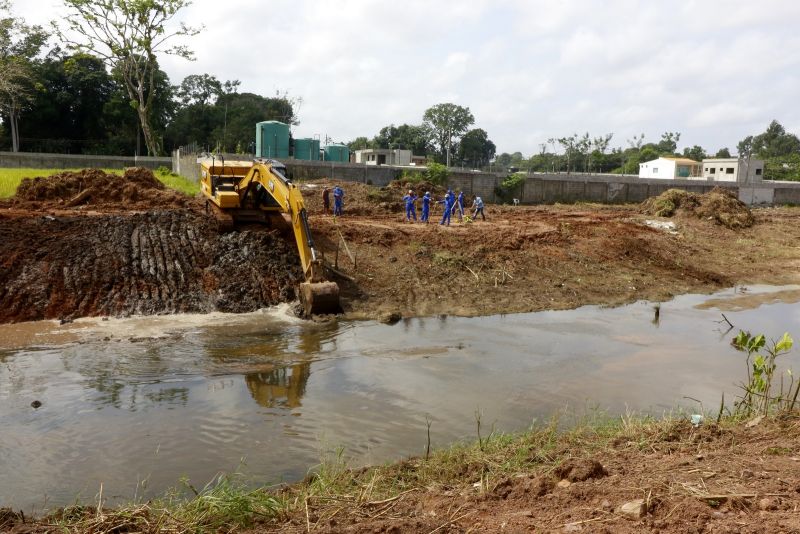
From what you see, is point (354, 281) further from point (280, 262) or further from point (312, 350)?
point (312, 350)

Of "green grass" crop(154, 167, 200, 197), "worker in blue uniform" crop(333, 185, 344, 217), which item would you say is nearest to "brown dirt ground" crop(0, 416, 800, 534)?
"worker in blue uniform" crop(333, 185, 344, 217)

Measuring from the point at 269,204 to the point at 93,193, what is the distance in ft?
28.1

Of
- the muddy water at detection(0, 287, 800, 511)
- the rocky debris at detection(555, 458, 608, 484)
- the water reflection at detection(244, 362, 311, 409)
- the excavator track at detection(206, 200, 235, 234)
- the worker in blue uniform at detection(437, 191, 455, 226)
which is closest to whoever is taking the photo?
the rocky debris at detection(555, 458, 608, 484)

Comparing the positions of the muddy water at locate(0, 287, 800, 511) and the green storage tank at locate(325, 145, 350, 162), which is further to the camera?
the green storage tank at locate(325, 145, 350, 162)

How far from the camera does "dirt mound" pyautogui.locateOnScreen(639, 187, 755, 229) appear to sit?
93.5ft

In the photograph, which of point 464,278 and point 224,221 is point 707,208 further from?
point 224,221

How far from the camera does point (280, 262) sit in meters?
14.8

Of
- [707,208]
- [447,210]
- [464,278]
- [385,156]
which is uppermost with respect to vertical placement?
[385,156]

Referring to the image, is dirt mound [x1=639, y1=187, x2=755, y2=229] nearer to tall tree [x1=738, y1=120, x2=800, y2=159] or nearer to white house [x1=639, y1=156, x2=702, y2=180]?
white house [x1=639, y1=156, x2=702, y2=180]

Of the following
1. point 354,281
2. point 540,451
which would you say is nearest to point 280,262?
point 354,281

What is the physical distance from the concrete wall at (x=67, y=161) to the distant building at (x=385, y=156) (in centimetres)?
2340

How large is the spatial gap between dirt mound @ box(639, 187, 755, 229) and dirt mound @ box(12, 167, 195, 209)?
74.3ft

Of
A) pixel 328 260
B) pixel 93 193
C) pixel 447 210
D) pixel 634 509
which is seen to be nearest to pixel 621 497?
pixel 634 509

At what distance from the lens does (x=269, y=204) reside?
16.1 metres
